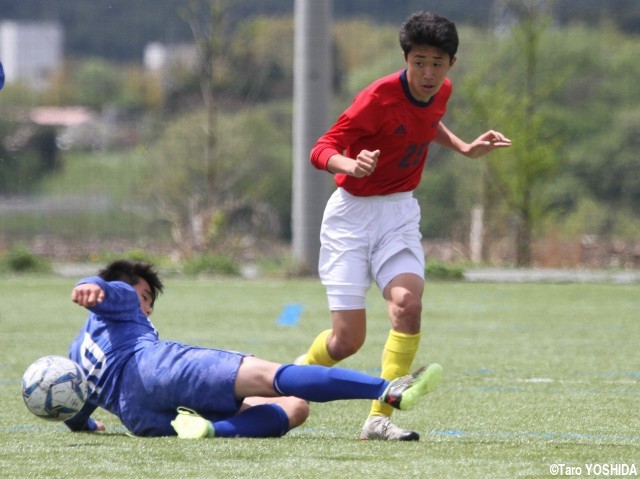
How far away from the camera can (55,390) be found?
16.6ft

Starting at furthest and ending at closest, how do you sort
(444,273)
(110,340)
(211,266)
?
(211,266), (444,273), (110,340)

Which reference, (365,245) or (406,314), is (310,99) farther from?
(406,314)

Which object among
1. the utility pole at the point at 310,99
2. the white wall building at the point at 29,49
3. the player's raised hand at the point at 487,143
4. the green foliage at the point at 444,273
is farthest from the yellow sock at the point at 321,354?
the white wall building at the point at 29,49

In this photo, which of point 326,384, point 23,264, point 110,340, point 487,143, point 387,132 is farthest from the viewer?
point 23,264

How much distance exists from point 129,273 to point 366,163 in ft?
4.04

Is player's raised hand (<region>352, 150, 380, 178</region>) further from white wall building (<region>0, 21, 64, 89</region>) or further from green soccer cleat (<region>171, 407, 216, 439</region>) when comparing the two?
white wall building (<region>0, 21, 64, 89</region>)

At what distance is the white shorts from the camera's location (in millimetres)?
5555

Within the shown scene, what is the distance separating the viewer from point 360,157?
5.07 m

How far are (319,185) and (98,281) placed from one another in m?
11.0

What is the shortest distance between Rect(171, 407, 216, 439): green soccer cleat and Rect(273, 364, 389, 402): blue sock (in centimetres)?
30

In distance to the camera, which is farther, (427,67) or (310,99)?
(310,99)

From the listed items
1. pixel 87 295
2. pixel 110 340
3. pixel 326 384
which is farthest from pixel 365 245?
pixel 87 295

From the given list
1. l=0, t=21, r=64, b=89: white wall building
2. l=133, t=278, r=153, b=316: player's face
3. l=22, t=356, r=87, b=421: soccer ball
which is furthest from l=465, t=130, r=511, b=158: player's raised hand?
l=0, t=21, r=64, b=89: white wall building

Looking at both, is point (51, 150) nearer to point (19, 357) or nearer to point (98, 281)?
point (19, 357)
